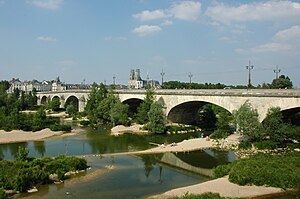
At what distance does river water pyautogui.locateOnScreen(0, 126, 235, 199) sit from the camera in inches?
997

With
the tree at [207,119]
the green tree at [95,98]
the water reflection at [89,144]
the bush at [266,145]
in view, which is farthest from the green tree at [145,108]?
the bush at [266,145]

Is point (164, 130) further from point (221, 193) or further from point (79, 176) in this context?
point (221, 193)

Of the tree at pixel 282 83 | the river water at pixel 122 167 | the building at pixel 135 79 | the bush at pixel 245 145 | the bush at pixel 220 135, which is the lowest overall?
the river water at pixel 122 167

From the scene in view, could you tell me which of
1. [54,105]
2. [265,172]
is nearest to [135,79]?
[54,105]

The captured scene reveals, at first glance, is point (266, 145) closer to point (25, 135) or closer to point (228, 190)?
point (228, 190)

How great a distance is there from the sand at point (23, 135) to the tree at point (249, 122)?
2925cm

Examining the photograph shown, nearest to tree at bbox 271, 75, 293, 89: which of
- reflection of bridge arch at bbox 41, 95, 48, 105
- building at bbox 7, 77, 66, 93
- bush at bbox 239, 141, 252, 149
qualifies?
bush at bbox 239, 141, 252, 149

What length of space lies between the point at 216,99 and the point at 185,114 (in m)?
14.8

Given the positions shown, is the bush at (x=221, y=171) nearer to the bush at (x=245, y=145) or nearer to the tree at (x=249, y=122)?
the bush at (x=245, y=145)

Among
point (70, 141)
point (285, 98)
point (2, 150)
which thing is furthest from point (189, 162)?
point (2, 150)

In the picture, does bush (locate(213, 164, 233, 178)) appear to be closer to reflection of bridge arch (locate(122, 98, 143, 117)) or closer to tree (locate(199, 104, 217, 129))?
tree (locate(199, 104, 217, 129))

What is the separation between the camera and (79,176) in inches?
1147

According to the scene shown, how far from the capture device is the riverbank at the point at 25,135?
48375mm

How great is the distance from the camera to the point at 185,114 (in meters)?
63.7
